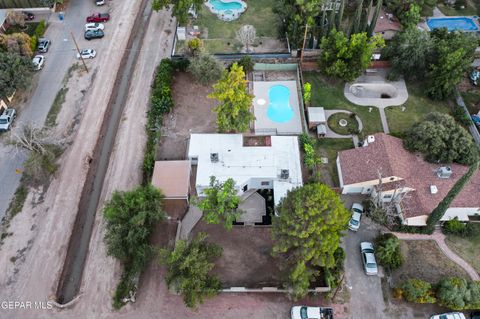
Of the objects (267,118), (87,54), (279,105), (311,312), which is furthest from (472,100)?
(87,54)

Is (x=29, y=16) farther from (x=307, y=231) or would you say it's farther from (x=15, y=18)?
(x=307, y=231)

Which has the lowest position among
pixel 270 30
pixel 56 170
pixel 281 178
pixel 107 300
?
pixel 107 300

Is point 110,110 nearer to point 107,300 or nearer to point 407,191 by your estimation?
point 107,300

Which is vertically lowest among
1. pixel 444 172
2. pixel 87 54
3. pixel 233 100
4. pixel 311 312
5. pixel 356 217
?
pixel 311 312

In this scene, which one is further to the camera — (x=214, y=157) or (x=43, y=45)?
(x=43, y=45)

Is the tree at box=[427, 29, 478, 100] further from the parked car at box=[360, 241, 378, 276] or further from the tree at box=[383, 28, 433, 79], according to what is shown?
the parked car at box=[360, 241, 378, 276]

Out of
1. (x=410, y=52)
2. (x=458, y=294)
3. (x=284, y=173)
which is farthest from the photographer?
(x=410, y=52)

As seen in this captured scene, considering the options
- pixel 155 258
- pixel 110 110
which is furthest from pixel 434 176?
pixel 110 110

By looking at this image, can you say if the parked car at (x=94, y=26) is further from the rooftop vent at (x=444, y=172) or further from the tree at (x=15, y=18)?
the rooftop vent at (x=444, y=172)
